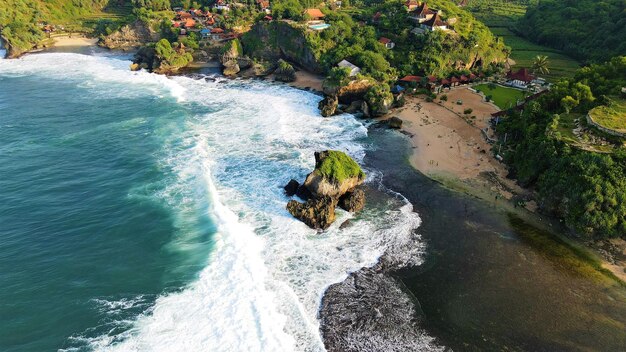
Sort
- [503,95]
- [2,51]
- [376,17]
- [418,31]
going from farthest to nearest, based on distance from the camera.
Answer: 1. [2,51]
2. [376,17]
3. [418,31]
4. [503,95]

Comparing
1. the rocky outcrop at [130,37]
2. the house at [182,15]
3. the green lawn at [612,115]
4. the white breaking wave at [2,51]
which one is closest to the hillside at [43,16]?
the white breaking wave at [2,51]

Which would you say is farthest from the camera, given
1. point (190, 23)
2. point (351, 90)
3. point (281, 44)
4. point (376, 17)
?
point (190, 23)

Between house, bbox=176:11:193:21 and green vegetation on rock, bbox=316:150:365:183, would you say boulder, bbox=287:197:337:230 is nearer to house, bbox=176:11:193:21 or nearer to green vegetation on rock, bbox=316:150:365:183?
green vegetation on rock, bbox=316:150:365:183

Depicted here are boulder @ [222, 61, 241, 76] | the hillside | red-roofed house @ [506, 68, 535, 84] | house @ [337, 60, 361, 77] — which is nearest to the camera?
red-roofed house @ [506, 68, 535, 84]

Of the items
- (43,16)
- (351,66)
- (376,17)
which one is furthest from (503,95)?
(43,16)

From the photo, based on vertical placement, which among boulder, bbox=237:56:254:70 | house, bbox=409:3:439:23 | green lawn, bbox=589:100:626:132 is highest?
house, bbox=409:3:439:23

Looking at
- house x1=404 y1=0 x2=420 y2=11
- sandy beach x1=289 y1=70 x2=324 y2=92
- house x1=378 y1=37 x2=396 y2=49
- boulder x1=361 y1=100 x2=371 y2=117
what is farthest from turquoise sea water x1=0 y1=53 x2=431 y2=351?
house x1=404 y1=0 x2=420 y2=11

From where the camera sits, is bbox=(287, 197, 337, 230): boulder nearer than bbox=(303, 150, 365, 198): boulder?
Yes

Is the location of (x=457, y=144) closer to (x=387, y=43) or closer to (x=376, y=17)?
(x=387, y=43)
